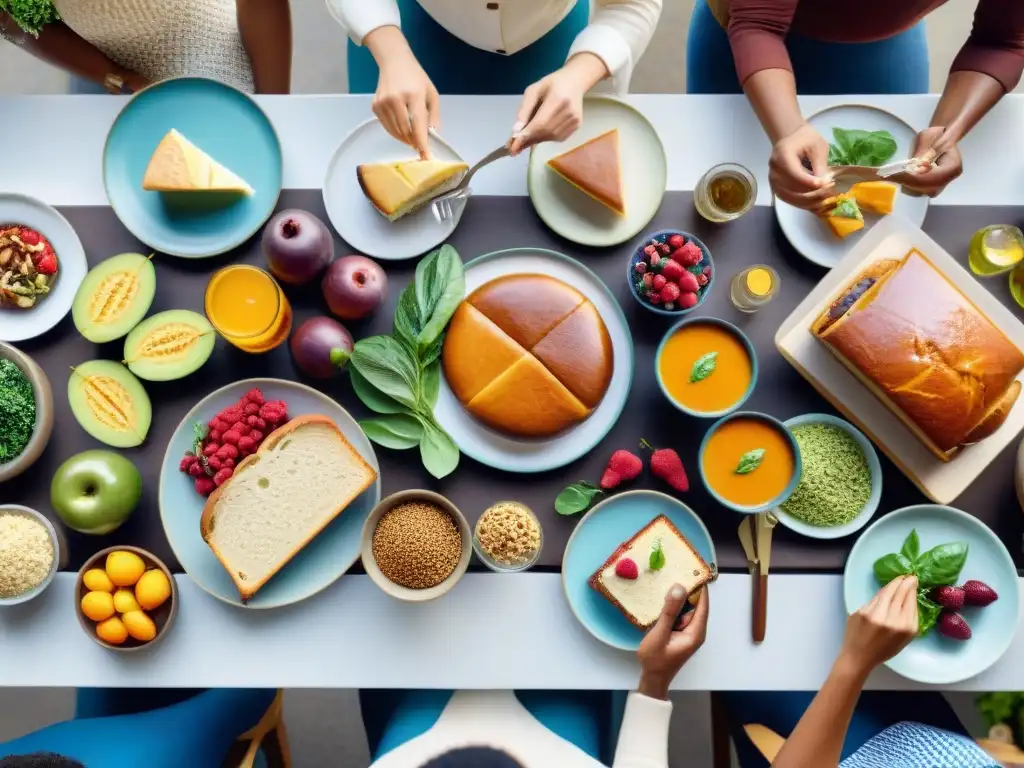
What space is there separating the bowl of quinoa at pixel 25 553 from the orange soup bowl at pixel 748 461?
118 cm

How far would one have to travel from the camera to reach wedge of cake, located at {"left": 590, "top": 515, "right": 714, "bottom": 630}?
129 centimetres

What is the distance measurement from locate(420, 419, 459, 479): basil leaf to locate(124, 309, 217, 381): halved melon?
0.43 meters

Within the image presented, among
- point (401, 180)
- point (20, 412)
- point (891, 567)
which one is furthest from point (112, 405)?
point (891, 567)

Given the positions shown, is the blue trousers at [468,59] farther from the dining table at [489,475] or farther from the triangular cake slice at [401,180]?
the triangular cake slice at [401,180]

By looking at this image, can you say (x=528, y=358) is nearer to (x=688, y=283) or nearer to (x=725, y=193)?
(x=688, y=283)

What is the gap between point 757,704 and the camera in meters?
1.55

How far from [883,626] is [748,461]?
35cm

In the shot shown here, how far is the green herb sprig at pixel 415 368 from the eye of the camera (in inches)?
51.6

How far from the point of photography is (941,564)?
129 cm

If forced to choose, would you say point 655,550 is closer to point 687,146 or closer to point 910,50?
point 687,146

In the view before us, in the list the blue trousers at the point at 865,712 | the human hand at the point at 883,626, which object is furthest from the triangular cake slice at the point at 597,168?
the blue trousers at the point at 865,712

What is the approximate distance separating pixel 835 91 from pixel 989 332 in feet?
2.40

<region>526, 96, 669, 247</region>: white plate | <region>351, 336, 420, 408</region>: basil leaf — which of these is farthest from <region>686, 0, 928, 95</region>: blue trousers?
<region>351, 336, 420, 408</region>: basil leaf

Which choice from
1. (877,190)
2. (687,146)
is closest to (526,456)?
(687,146)
